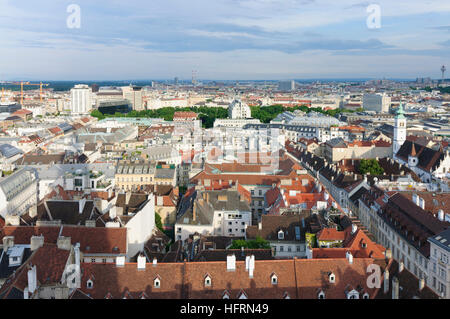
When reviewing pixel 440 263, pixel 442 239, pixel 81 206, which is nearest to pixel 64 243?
pixel 81 206

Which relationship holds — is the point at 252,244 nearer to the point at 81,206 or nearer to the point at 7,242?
the point at 81,206

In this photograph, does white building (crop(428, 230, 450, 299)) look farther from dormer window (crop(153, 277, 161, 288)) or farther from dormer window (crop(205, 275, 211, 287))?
dormer window (crop(153, 277, 161, 288))

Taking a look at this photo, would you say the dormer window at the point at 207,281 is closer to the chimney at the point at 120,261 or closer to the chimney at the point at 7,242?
the chimney at the point at 120,261

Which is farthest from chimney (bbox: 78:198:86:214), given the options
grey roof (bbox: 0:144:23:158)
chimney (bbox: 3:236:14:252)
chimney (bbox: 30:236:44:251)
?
grey roof (bbox: 0:144:23:158)

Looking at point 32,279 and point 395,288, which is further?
point 395,288

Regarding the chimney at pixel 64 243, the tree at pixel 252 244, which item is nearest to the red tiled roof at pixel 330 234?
the tree at pixel 252 244
